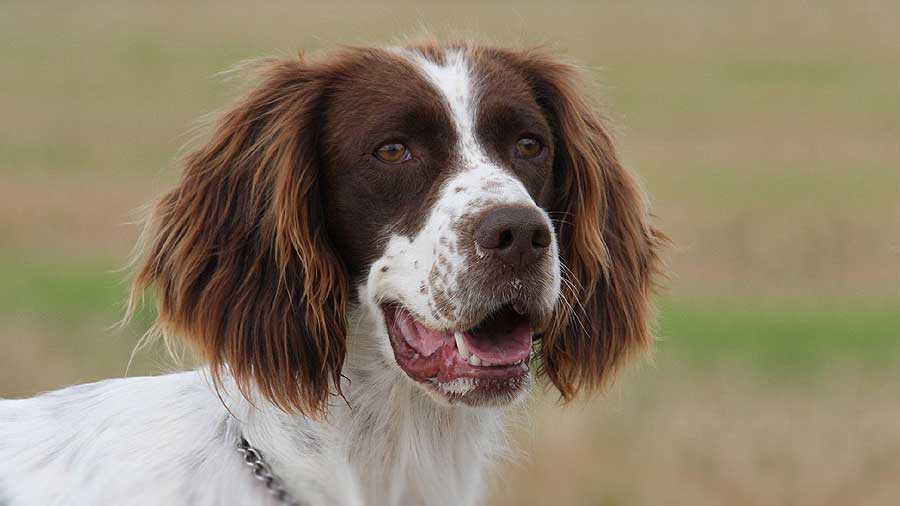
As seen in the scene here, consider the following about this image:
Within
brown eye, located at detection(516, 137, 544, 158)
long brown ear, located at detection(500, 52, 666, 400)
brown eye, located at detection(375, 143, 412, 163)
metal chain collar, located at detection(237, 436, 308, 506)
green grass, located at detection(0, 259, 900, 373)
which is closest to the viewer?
metal chain collar, located at detection(237, 436, 308, 506)

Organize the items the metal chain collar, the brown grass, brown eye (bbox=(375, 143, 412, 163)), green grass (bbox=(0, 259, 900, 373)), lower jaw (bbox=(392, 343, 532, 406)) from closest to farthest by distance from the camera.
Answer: lower jaw (bbox=(392, 343, 532, 406)) < the metal chain collar < brown eye (bbox=(375, 143, 412, 163)) < the brown grass < green grass (bbox=(0, 259, 900, 373))

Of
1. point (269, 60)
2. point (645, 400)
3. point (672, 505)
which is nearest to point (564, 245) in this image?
point (269, 60)

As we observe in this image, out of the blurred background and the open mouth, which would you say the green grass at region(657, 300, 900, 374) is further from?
the open mouth

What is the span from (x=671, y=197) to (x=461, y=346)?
38.9 ft

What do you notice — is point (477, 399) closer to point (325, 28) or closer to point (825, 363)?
point (825, 363)

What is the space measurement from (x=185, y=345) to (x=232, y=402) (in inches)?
8.9

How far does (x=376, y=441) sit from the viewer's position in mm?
4457

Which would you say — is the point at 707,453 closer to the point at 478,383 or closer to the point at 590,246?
the point at 590,246

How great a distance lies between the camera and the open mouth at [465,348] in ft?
13.8

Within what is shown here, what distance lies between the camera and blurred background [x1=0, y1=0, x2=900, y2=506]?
25.3 feet

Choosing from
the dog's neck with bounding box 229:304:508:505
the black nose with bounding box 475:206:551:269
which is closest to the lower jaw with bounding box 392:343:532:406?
the dog's neck with bounding box 229:304:508:505

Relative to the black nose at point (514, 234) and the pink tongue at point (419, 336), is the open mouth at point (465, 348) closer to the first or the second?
the pink tongue at point (419, 336)

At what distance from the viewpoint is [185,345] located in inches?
178

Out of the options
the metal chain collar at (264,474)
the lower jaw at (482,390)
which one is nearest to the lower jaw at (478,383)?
A: the lower jaw at (482,390)
